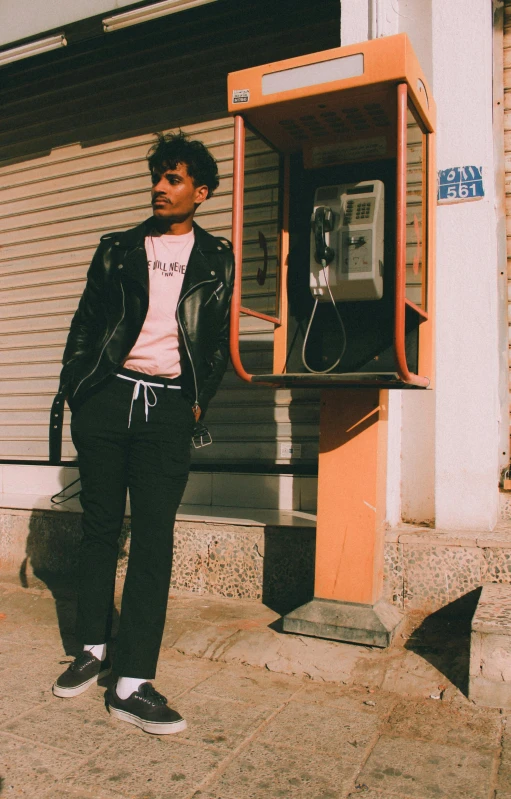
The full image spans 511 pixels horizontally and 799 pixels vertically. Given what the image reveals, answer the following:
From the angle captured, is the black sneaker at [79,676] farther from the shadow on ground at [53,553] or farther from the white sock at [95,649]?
the shadow on ground at [53,553]

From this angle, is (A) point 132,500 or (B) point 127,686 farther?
(A) point 132,500

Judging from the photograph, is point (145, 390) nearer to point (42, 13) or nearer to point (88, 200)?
point (88, 200)

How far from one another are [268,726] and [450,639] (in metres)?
1.10

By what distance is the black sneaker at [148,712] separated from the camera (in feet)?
8.22

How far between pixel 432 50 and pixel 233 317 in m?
1.96

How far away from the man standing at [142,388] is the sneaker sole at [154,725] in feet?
0.34

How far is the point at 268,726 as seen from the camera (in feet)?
8.46

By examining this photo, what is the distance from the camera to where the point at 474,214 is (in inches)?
146

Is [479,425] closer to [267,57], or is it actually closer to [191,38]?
[267,57]

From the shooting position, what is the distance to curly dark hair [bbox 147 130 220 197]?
9.68ft

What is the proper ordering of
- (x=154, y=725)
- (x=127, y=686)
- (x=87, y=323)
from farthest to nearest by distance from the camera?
(x=87, y=323) < (x=127, y=686) < (x=154, y=725)

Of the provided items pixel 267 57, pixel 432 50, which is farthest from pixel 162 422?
Answer: pixel 267 57

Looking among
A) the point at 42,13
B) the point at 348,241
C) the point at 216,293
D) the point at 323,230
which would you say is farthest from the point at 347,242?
the point at 42,13

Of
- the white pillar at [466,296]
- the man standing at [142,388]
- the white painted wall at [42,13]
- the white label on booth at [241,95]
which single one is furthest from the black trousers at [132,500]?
the white painted wall at [42,13]
